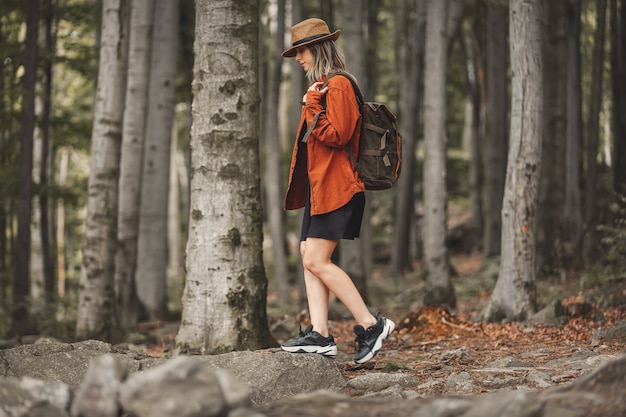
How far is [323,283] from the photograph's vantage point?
20.6ft

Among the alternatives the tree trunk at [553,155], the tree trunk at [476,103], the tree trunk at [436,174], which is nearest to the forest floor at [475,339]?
the tree trunk at [436,174]

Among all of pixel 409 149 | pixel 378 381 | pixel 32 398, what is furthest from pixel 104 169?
pixel 409 149

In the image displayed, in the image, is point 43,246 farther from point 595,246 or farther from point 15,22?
point 595,246

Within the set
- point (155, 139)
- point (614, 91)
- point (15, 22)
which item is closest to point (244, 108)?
point (155, 139)

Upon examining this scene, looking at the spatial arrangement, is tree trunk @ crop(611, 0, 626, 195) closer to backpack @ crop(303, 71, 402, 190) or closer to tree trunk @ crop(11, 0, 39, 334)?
backpack @ crop(303, 71, 402, 190)

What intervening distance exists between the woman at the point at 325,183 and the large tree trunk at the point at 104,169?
4.49 metres

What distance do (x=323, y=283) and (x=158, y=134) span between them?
862cm

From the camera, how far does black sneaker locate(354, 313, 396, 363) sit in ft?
20.6

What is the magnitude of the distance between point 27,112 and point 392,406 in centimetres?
991

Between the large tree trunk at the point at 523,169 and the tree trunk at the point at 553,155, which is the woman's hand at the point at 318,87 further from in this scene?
the tree trunk at the point at 553,155

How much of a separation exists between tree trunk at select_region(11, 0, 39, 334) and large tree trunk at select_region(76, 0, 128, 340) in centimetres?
260

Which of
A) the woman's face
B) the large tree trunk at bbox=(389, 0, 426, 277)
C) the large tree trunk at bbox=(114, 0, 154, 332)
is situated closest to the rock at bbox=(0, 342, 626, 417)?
the woman's face

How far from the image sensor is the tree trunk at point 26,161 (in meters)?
12.3

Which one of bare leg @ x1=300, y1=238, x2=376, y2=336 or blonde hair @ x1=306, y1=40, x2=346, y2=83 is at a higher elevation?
blonde hair @ x1=306, y1=40, x2=346, y2=83
